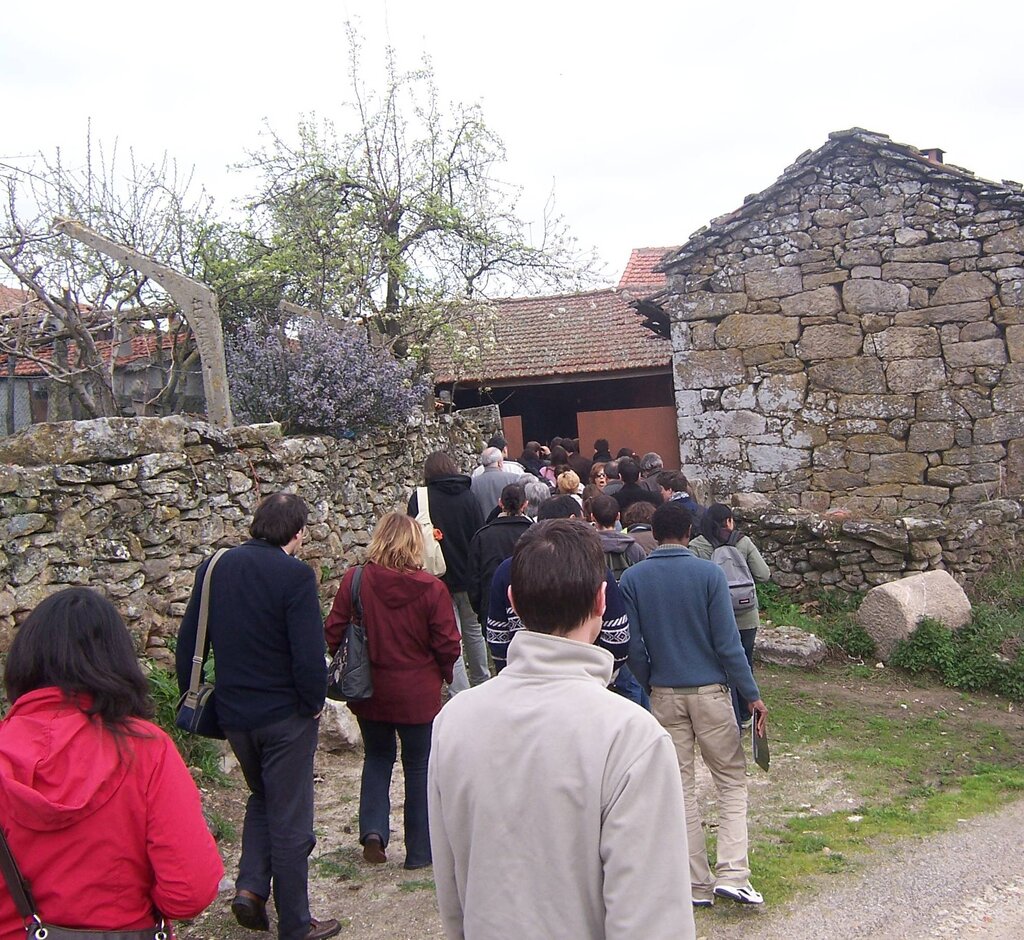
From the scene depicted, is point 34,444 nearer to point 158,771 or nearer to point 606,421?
point 158,771

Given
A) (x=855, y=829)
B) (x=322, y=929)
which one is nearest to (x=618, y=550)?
(x=855, y=829)

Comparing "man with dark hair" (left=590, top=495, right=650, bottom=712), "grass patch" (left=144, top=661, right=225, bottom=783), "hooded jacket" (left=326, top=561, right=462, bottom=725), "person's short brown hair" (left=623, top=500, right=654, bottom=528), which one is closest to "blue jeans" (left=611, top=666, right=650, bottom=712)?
"man with dark hair" (left=590, top=495, right=650, bottom=712)

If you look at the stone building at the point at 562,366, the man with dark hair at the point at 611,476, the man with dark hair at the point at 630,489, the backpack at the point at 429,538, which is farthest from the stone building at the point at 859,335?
the backpack at the point at 429,538

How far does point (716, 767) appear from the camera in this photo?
427cm

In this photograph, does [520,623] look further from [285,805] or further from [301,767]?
[285,805]

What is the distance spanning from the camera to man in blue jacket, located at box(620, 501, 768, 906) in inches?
165

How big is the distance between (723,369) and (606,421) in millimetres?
2578

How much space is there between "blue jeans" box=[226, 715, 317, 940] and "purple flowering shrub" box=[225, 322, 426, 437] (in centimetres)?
485

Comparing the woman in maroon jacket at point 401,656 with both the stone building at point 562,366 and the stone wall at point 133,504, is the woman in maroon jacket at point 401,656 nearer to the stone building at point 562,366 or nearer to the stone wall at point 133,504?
the stone wall at point 133,504

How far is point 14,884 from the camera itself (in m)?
2.16

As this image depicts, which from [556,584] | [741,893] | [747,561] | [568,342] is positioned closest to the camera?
[556,584]

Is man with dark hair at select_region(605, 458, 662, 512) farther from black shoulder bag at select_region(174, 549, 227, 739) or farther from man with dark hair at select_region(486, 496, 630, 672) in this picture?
black shoulder bag at select_region(174, 549, 227, 739)

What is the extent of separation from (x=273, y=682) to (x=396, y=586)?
85 cm

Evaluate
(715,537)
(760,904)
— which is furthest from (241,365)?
(760,904)
